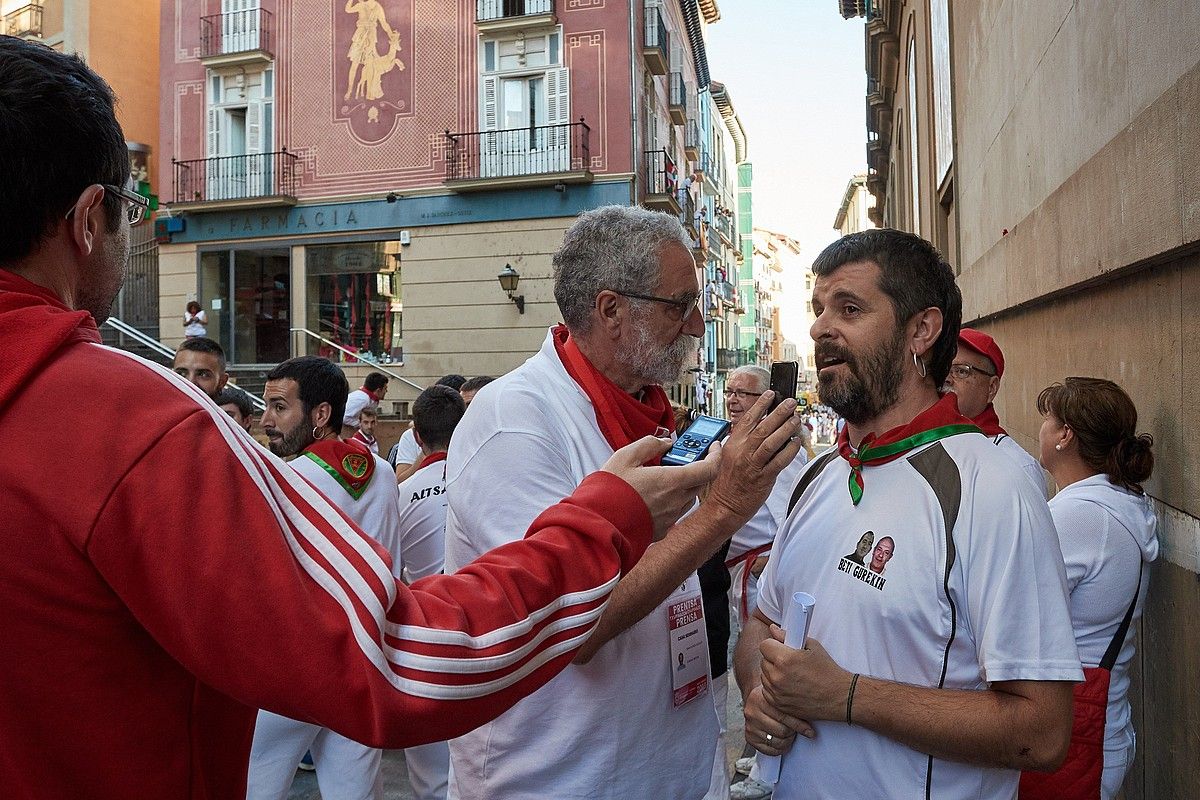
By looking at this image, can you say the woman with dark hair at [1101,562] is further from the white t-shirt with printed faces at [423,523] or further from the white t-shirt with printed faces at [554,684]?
the white t-shirt with printed faces at [423,523]

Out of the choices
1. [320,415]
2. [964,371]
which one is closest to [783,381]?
[964,371]

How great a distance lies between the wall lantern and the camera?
18.4 meters

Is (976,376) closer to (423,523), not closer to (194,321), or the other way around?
(423,523)

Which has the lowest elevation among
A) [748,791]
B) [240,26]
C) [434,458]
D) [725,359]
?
[748,791]

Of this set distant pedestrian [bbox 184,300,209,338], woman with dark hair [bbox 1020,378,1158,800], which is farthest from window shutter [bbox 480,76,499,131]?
woman with dark hair [bbox 1020,378,1158,800]

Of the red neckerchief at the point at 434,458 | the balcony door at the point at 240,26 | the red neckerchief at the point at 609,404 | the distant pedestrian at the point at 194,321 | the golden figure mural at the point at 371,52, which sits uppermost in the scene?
the balcony door at the point at 240,26

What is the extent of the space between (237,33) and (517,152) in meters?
7.32

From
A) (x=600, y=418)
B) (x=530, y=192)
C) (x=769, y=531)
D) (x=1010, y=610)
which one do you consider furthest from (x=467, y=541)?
(x=530, y=192)

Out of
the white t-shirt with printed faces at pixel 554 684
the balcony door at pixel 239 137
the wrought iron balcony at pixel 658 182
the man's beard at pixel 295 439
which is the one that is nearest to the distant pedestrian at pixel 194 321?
the balcony door at pixel 239 137

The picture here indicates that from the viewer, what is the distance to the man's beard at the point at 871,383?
239cm

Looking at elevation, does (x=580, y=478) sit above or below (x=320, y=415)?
below

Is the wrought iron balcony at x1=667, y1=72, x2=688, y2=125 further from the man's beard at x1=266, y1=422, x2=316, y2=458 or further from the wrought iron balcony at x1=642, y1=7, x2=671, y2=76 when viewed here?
the man's beard at x1=266, y1=422, x2=316, y2=458

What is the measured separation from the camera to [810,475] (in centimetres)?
258

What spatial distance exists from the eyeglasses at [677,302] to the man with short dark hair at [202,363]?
4196 mm
